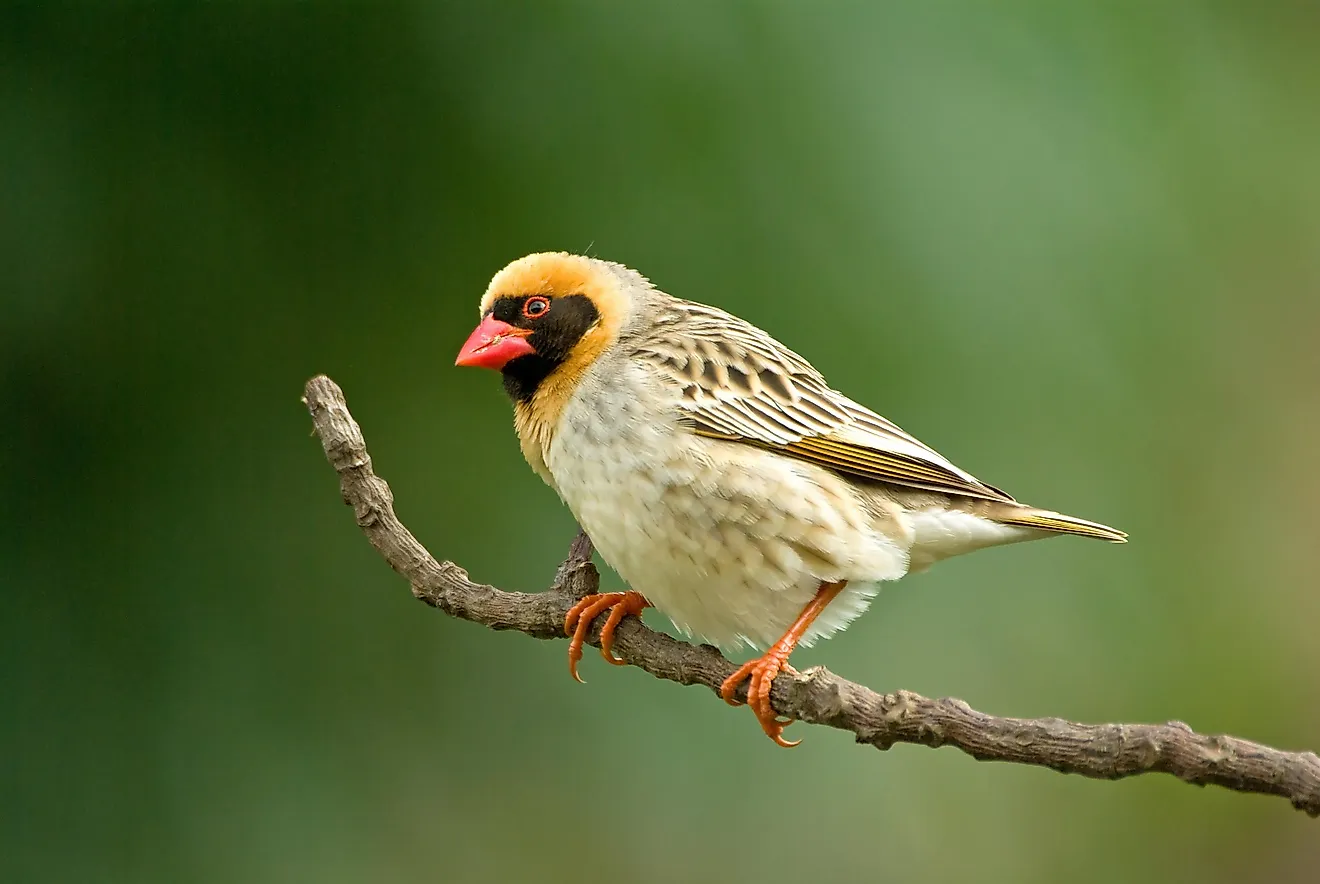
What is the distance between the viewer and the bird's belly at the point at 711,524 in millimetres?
3307

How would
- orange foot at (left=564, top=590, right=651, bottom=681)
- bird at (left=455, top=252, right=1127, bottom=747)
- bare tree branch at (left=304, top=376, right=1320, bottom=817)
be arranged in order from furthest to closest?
orange foot at (left=564, top=590, right=651, bottom=681), bird at (left=455, top=252, right=1127, bottom=747), bare tree branch at (left=304, top=376, right=1320, bottom=817)

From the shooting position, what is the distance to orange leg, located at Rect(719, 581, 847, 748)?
10.6 ft

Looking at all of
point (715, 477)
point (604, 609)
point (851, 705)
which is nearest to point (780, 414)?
point (715, 477)

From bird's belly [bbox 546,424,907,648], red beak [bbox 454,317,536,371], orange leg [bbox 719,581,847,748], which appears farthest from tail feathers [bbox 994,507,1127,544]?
red beak [bbox 454,317,536,371]

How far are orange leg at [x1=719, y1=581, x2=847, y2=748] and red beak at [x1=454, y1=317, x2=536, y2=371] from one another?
3.11 feet

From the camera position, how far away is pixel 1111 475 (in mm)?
4770

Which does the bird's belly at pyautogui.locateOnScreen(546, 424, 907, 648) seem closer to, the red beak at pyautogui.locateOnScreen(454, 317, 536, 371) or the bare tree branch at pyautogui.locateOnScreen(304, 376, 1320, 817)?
the bare tree branch at pyautogui.locateOnScreen(304, 376, 1320, 817)

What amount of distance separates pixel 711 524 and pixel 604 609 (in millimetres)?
405

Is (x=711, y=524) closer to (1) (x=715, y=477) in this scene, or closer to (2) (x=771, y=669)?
(1) (x=715, y=477)

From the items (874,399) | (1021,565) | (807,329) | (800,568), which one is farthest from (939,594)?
(800,568)

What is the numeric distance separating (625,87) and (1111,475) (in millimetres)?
2054

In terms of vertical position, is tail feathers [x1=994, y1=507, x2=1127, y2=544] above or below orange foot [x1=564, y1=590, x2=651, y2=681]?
above

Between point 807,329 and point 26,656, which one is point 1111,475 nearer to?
point 807,329

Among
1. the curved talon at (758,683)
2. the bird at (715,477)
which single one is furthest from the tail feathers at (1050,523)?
the curved talon at (758,683)
